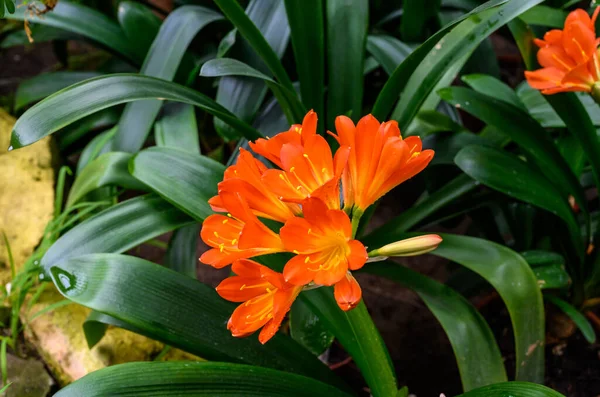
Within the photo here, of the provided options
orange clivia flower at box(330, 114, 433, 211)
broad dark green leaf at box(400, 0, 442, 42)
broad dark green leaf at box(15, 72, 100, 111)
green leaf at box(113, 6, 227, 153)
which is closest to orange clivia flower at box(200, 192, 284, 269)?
orange clivia flower at box(330, 114, 433, 211)

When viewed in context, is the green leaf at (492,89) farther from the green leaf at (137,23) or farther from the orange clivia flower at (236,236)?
the green leaf at (137,23)

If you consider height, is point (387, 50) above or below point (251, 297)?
above

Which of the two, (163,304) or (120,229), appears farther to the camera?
(120,229)

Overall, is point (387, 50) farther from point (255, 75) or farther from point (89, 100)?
point (89, 100)

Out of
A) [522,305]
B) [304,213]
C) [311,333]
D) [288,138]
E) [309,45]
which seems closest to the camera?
[304,213]

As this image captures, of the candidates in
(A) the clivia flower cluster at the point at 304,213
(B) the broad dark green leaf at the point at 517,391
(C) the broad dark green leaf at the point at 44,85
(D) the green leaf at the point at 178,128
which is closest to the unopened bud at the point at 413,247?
(A) the clivia flower cluster at the point at 304,213

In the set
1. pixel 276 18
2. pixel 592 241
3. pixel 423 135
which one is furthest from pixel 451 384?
pixel 276 18

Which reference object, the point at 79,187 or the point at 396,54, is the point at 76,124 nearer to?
the point at 79,187

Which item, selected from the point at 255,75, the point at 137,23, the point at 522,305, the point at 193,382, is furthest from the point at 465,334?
the point at 137,23
